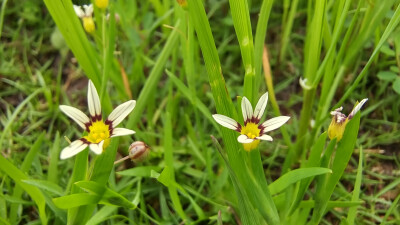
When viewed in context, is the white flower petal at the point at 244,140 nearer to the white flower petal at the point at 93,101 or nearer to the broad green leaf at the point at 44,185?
the white flower petal at the point at 93,101

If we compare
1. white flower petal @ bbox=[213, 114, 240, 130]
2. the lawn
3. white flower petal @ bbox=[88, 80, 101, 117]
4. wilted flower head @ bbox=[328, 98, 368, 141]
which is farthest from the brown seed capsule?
wilted flower head @ bbox=[328, 98, 368, 141]

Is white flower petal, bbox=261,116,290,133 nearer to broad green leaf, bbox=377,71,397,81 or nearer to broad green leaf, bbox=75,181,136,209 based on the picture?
broad green leaf, bbox=75,181,136,209

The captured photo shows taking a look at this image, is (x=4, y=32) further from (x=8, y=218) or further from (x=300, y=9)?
(x=300, y=9)

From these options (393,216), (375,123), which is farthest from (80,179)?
(375,123)

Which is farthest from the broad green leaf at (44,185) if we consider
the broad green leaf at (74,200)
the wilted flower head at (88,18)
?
the wilted flower head at (88,18)

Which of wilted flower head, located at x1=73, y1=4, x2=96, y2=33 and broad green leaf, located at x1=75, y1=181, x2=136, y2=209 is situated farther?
wilted flower head, located at x1=73, y1=4, x2=96, y2=33

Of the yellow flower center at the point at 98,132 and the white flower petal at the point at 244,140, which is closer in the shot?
the white flower petal at the point at 244,140

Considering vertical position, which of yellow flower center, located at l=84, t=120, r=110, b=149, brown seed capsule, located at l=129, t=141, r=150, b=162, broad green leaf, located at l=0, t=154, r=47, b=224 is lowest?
broad green leaf, located at l=0, t=154, r=47, b=224
